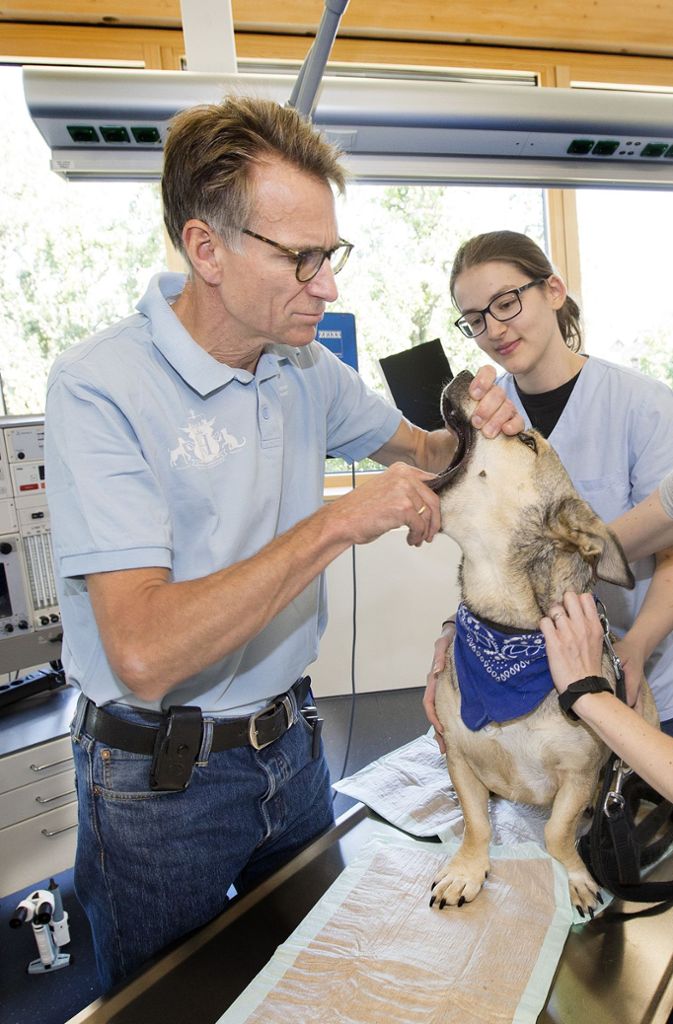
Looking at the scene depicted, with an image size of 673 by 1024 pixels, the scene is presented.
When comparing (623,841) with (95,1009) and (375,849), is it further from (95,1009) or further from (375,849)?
(95,1009)

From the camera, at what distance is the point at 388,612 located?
14.1ft

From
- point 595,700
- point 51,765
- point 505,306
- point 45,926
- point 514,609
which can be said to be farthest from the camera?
point 51,765

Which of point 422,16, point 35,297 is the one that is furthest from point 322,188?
point 422,16

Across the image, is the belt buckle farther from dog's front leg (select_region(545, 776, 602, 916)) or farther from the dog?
dog's front leg (select_region(545, 776, 602, 916))

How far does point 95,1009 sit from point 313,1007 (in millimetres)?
324

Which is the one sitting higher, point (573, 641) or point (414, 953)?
point (573, 641)

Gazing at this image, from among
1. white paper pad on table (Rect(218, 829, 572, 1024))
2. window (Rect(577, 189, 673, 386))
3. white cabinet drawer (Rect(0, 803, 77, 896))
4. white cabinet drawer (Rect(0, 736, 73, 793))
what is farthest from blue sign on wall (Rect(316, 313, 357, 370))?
window (Rect(577, 189, 673, 386))

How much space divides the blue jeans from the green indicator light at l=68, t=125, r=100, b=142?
1071 millimetres

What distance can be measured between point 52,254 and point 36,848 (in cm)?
281

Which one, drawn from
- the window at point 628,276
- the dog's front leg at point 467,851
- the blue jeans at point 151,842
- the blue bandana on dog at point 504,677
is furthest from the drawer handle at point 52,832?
the window at point 628,276

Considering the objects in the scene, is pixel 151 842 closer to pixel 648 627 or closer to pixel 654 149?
pixel 648 627

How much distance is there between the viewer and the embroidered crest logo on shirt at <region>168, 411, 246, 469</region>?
130 cm

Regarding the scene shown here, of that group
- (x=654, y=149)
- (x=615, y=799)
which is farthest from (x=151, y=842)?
(x=654, y=149)

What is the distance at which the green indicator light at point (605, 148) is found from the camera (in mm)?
1508
